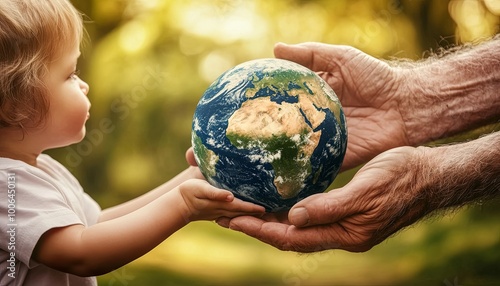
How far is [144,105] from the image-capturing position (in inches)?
245

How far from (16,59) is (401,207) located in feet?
5.58

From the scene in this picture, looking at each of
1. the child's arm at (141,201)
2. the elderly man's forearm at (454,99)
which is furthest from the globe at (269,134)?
the elderly man's forearm at (454,99)

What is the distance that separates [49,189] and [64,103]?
0.36 m

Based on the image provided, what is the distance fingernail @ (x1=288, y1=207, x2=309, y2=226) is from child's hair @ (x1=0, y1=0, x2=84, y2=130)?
1.07 m

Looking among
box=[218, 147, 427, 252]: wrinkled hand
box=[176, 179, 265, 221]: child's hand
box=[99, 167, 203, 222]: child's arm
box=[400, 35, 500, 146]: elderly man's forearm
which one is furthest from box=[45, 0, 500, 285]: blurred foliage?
box=[176, 179, 265, 221]: child's hand

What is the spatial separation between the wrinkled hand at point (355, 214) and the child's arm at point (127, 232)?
0.18 metres

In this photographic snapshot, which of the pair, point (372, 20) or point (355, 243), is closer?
point (355, 243)

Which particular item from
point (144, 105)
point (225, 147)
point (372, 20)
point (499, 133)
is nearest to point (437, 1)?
point (372, 20)

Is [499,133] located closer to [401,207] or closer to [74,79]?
[401,207]

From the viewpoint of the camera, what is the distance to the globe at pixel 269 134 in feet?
7.89

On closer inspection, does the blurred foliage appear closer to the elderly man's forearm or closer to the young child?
the elderly man's forearm

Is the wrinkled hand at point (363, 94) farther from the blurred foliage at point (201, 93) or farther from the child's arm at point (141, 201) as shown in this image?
the blurred foliage at point (201, 93)

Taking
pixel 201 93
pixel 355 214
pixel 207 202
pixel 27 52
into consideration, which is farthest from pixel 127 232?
pixel 201 93

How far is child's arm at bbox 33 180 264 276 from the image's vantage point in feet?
7.55
